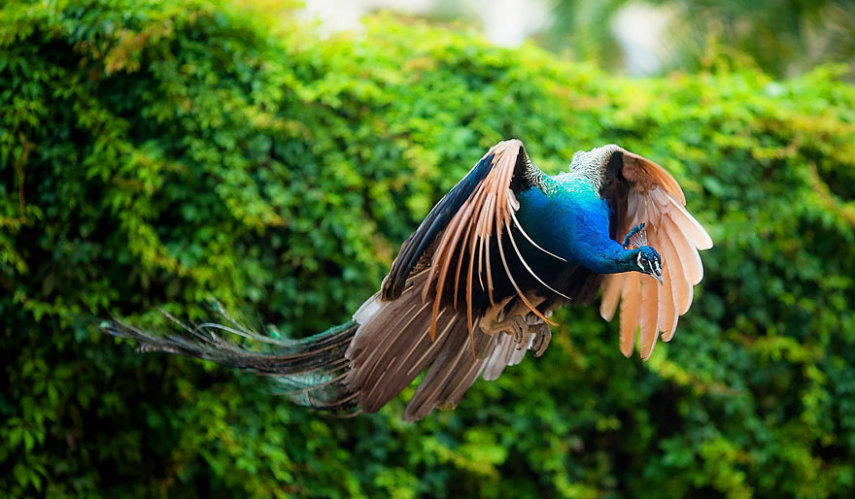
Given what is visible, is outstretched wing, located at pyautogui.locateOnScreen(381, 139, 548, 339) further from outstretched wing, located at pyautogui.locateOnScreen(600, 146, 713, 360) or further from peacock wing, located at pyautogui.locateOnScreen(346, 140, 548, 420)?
outstretched wing, located at pyautogui.locateOnScreen(600, 146, 713, 360)

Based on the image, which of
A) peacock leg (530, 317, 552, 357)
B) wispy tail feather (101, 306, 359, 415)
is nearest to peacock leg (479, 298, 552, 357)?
peacock leg (530, 317, 552, 357)

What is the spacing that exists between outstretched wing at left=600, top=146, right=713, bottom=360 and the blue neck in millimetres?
294

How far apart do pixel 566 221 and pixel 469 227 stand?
0.38m

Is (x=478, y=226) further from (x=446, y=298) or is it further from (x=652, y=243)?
(x=652, y=243)

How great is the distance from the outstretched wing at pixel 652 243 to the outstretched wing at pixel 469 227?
1.71ft

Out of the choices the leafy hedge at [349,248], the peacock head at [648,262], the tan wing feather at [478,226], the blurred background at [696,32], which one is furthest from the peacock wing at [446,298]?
the blurred background at [696,32]

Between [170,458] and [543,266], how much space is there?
1.91 meters

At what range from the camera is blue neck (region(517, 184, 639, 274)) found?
203 centimetres

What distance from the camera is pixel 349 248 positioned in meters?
3.36

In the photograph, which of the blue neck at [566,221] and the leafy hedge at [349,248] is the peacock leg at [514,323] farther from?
the leafy hedge at [349,248]

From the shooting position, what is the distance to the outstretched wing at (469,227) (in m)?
1.80

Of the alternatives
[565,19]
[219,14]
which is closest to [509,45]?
[219,14]

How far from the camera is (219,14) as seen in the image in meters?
3.29

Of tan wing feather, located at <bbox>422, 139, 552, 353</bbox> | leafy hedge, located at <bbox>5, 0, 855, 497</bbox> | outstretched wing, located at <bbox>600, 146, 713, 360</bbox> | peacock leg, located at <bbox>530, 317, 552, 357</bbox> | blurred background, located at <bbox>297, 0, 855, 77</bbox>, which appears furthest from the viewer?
blurred background, located at <bbox>297, 0, 855, 77</bbox>
